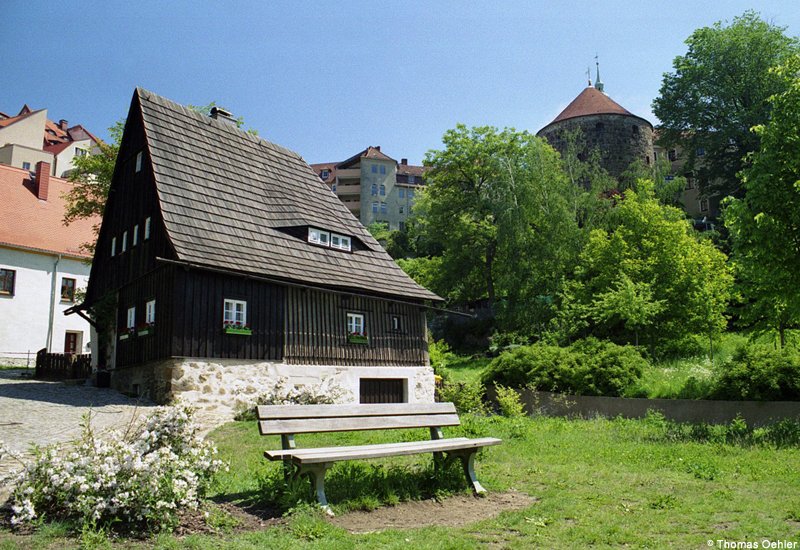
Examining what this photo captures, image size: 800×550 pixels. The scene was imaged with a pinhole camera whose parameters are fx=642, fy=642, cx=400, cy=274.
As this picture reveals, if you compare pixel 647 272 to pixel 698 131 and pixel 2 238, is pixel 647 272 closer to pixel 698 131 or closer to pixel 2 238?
pixel 698 131

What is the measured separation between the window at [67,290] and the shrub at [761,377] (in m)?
31.7

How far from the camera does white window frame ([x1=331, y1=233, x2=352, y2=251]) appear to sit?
21.2 meters

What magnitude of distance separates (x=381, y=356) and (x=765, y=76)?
34.7 m

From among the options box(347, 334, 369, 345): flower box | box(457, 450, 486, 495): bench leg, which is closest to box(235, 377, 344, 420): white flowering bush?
box(347, 334, 369, 345): flower box

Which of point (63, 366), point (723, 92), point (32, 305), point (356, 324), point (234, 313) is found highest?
point (723, 92)

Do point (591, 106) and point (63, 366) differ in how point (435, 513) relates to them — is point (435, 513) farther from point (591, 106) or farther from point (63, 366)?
point (591, 106)

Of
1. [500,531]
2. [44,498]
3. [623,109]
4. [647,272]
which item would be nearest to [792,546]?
[500,531]

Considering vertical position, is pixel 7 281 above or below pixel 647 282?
above

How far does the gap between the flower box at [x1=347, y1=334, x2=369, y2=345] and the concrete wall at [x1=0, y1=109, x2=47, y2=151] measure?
53.8 meters

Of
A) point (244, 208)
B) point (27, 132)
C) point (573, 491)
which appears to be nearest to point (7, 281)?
point (244, 208)

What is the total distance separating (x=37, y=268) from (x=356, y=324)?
72.0 ft

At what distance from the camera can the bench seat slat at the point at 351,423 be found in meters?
6.83

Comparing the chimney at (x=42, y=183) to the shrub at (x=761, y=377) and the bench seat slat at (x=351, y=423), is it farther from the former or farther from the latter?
the shrub at (x=761, y=377)

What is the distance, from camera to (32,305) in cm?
3281
